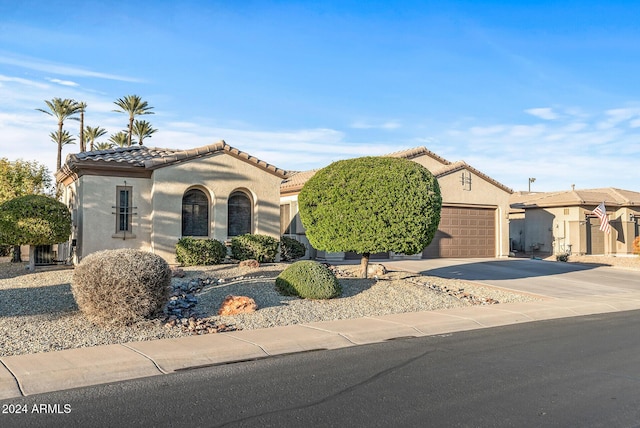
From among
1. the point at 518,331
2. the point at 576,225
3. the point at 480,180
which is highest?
the point at 480,180

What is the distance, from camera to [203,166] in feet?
63.5

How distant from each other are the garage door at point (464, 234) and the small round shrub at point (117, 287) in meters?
17.3

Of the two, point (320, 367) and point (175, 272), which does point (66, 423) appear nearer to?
point (320, 367)

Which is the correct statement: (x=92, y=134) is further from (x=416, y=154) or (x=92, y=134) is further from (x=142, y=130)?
(x=416, y=154)

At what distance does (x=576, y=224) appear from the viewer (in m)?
31.1

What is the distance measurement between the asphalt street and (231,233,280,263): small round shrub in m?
9.70

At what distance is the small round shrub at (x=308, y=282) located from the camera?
13352mm

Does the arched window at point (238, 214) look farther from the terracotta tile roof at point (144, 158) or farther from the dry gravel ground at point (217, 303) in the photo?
the dry gravel ground at point (217, 303)

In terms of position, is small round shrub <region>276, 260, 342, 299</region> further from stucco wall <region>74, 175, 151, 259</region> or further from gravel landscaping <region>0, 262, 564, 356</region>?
stucco wall <region>74, 175, 151, 259</region>

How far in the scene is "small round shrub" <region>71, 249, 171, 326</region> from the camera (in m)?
9.82

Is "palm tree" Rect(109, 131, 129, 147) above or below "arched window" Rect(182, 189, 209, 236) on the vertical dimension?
above

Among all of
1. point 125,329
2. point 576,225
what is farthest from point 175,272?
point 576,225

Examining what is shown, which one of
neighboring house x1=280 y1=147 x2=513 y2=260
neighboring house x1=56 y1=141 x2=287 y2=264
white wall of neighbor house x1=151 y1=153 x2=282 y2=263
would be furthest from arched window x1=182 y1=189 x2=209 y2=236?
neighboring house x1=280 y1=147 x2=513 y2=260

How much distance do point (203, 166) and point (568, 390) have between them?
1459 centimetres
